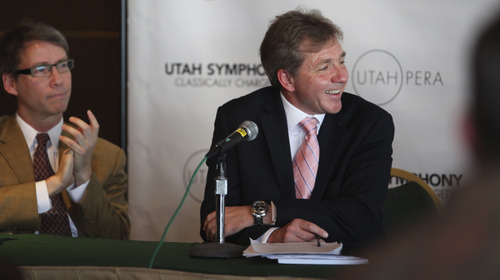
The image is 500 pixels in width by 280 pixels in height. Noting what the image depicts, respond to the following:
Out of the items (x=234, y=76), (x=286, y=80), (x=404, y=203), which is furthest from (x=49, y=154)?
(x=404, y=203)

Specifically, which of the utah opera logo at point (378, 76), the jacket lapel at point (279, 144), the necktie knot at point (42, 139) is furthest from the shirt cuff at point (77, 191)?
the utah opera logo at point (378, 76)

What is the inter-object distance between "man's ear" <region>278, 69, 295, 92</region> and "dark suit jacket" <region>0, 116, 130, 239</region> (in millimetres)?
999

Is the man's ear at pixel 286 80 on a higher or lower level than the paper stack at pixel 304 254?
higher

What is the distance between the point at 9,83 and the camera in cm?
361

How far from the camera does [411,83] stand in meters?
3.80

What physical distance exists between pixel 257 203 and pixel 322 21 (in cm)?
83

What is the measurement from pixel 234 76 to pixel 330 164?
1.32 m

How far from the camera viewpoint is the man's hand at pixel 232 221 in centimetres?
259

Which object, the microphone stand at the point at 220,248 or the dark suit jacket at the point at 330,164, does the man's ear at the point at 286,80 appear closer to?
the dark suit jacket at the point at 330,164

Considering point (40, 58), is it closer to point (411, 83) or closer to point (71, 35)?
point (71, 35)

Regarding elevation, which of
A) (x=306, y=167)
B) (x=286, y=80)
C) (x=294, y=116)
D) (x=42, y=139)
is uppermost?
(x=286, y=80)

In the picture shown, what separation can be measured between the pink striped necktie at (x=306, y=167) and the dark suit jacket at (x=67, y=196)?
101 centimetres

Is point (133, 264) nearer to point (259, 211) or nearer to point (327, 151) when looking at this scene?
point (259, 211)

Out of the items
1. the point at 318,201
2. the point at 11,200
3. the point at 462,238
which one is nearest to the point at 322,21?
the point at 318,201
